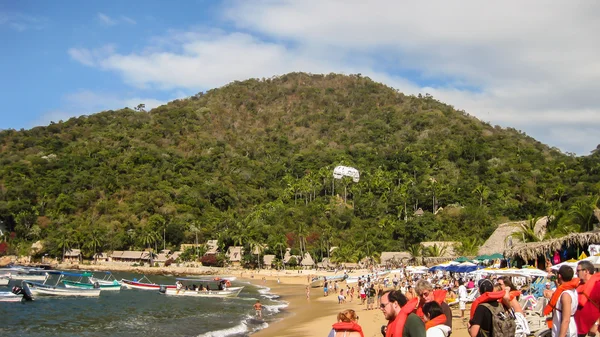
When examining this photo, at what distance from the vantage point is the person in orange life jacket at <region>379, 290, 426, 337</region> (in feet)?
13.9

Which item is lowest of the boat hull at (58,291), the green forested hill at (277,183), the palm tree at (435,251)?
the boat hull at (58,291)

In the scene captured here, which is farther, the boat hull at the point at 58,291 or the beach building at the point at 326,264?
the beach building at the point at 326,264

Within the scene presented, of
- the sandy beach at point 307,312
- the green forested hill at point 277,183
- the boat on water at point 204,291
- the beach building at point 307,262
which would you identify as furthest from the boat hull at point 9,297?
the green forested hill at point 277,183

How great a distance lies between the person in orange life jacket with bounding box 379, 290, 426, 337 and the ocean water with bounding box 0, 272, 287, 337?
16805 millimetres

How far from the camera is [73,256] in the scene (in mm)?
73062

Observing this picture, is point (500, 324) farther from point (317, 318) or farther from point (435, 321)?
point (317, 318)

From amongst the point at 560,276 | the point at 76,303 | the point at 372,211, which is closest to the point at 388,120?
the point at 372,211

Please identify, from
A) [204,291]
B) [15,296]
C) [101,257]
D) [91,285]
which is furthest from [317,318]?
[101,257]

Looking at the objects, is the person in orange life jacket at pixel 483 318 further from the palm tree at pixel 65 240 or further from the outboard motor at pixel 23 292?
the palm tree at pixel 65 240

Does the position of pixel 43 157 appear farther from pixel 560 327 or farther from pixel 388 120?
pixel 560 327

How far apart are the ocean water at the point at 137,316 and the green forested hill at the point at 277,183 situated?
104ft

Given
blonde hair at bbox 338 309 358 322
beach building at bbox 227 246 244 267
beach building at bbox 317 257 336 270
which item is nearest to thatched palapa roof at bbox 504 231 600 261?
blonde hair at bbox 338 309 358 322

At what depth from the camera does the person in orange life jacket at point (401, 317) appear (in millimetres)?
4246

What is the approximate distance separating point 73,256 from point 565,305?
78.3 meters
